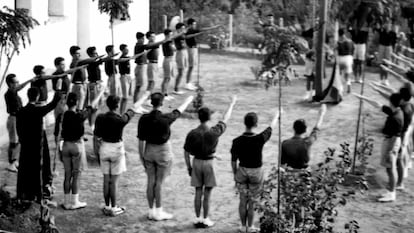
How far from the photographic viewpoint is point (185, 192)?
467 inches

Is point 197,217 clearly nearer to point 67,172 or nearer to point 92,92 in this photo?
point 67,172

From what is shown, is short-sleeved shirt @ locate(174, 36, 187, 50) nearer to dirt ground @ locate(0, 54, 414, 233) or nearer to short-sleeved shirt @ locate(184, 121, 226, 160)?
dirt ground @ locate(0, 54, 414, 233)

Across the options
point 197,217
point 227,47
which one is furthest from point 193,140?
point 227,47

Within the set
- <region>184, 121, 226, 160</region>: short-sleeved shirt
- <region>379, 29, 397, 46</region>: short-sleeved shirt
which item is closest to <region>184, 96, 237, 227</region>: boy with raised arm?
<region>184, 121, 226, 160</region>: short-sleeved shirt

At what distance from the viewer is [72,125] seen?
35.4ft

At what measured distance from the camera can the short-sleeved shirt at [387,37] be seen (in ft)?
62.6

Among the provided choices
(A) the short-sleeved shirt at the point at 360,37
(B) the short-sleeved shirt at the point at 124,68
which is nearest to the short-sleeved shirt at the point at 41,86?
(B) the short-sleeved shirt at the point at 124,68

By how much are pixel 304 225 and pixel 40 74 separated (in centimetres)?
547

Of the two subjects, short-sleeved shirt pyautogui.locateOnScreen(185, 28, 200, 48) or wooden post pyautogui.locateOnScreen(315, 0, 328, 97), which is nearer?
wooden post pyautogui.locateOnScreen(315, 0, 328, 97)

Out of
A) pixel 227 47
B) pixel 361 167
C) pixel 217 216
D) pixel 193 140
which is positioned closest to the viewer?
pixel 193 140

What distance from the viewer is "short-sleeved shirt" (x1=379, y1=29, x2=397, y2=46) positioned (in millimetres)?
19094

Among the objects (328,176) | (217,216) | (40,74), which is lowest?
(217,216)

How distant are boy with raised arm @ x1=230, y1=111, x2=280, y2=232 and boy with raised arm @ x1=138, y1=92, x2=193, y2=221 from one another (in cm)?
107

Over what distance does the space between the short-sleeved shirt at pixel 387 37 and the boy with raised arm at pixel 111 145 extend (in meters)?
10.1
